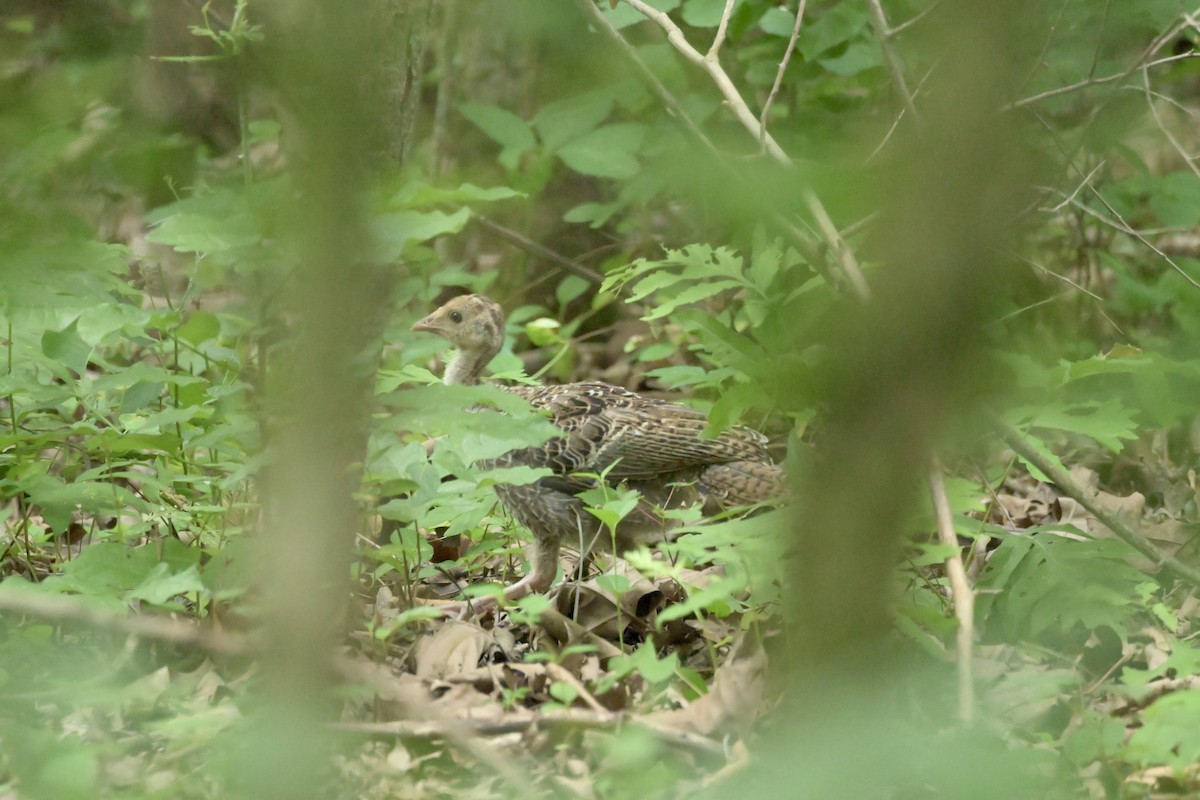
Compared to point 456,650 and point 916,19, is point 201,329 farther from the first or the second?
point 916,19

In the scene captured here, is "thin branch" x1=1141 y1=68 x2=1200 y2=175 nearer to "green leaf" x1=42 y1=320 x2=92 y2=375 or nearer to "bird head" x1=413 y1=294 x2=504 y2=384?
"bird head" x1=413 y1=294 x2=504 y2=384

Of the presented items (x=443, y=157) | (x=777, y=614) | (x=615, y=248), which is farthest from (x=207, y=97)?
(x=777, y=614)

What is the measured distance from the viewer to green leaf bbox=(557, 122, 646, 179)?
22.4 feet

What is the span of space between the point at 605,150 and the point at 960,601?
4368 millimetres

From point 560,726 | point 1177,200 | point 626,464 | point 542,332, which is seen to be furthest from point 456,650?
point 1177,200

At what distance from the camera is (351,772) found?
2.83 m

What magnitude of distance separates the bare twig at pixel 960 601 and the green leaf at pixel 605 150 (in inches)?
145

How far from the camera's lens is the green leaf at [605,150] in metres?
6.84

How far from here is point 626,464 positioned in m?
5.35

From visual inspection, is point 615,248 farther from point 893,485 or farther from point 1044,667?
point 893,485

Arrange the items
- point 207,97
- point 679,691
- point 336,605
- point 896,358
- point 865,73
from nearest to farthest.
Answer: point 896,358 → point 336,605 → point 679,691 → point 865,73 → point 207,97

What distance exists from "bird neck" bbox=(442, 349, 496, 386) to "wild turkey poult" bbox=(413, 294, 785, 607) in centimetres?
43

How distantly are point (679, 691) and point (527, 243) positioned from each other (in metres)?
5.11

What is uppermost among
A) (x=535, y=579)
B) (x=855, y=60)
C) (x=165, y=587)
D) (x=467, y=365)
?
(x=855, y=60)
